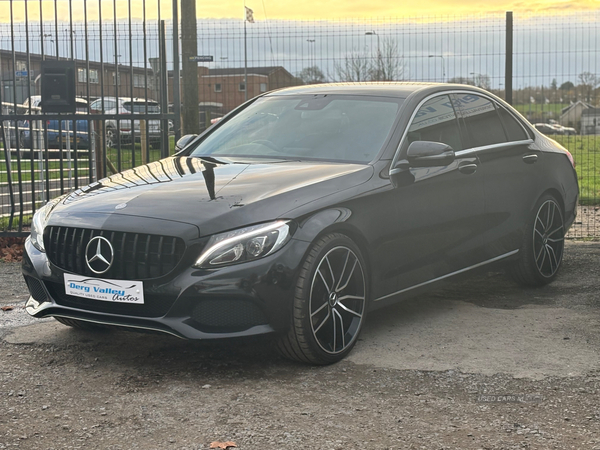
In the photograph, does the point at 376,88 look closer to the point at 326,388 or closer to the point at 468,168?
the point at 468,168

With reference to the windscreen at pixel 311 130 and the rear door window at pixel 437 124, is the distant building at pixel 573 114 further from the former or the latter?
the windscreen at pixel 311 130

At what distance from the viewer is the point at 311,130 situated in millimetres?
5629

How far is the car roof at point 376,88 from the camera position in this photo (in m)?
5.80

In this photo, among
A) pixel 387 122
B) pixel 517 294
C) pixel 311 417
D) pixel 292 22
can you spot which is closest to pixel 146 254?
pixel 311 417

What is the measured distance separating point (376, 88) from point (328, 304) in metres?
1.96

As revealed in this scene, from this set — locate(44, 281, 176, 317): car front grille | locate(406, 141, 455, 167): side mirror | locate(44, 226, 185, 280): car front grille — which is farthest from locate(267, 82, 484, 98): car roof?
locate(44, 281, 176, 317): car front grille

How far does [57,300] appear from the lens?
470 cm

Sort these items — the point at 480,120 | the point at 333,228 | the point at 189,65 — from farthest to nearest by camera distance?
the point at 189,65 → the point at 480,120 → the point at 333,228

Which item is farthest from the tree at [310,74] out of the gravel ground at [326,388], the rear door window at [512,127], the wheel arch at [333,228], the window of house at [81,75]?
the wheel arch at [333,228]

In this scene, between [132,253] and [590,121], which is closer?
[132,253]

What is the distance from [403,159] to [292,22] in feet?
19.0

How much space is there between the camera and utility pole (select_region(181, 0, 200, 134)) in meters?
10.6

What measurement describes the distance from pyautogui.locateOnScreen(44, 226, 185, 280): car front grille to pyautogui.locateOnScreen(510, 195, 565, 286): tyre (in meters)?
3.30

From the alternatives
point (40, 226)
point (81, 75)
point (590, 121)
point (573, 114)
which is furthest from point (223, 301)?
point (590, 121)
